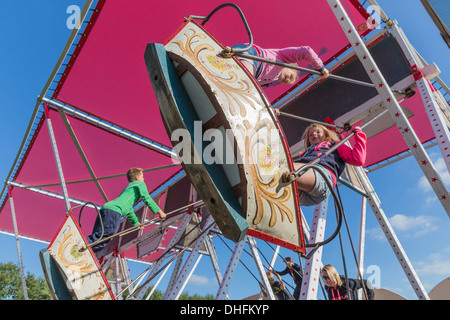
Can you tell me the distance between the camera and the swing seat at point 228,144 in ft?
3.98

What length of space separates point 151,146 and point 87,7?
245 centimetres

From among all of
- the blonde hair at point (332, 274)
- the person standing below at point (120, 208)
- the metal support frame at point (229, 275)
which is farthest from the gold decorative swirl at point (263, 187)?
the blonde hair at point (332, 274)

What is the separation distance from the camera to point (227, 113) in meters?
1.25

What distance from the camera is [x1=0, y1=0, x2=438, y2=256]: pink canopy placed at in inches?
142

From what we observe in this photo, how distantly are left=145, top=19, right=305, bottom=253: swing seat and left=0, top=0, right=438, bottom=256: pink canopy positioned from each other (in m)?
2.53

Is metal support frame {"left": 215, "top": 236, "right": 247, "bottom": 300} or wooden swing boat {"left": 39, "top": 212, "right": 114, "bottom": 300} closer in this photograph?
wooden swing boat {"left": 39, "top": 212, "right": 114, "bottom": 300}

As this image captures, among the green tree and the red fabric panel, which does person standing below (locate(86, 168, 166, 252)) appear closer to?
the red fabric panel

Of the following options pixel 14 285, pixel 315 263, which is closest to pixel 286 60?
pixel 315 263

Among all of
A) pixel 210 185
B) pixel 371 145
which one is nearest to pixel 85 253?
pixel 210 185

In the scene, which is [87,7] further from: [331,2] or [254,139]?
[254,139]

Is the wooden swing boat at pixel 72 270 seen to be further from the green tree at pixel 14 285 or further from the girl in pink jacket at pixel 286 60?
the green tree at pixel 14 285

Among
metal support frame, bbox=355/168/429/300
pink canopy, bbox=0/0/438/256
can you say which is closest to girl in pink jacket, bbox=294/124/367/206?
metal support frame, bbox=355/168/429/300

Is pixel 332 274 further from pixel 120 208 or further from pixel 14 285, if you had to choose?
pixel 14 285

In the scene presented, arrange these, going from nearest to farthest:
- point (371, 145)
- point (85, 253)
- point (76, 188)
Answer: point (85, 253) → point (371, 145) → point (76, 188)
